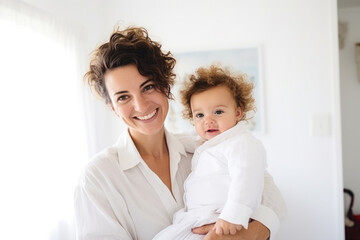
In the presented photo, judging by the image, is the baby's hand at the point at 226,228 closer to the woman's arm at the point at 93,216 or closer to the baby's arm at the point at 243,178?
the baby's arm at the point at 243,178

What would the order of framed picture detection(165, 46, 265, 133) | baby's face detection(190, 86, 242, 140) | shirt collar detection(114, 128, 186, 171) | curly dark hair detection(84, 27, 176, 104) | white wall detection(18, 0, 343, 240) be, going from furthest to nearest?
framed picture detection(165, 46, 265, 133) → white wall detection(18, 0, 343, 240) → baby's face detection(190, 86, 242, 140) → shirt collar detection(114, 128, 186, 171) → curly dark hair detection(84, 27, 176, 104)

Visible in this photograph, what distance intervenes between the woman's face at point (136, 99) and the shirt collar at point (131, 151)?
7 cm

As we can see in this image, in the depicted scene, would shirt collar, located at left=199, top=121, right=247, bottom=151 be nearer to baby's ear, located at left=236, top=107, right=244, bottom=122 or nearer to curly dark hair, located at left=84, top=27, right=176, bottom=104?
baby's ear, located at left=236, top=107, right=244, bottom=122

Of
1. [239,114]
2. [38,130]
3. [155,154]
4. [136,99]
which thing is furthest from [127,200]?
[38,130]

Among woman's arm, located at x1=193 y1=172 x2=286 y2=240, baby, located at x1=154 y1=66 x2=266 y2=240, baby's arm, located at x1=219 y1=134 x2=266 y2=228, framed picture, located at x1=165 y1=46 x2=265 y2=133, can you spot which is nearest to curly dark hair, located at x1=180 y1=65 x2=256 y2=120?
baby, located at x1=154 y1=66 x2=266 y2=240

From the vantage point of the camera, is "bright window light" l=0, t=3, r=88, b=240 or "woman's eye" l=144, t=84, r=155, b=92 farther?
"bright window light" l=0, t=3, r=88, b=240

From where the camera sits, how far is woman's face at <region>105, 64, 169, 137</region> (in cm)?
96

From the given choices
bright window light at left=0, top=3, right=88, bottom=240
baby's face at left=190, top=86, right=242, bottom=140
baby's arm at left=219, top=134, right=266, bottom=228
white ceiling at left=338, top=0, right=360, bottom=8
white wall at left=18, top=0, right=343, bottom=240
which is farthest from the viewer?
white ceiling at left=338, top=0, right=360, bottom=8

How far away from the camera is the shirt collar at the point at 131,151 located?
104 centimetres

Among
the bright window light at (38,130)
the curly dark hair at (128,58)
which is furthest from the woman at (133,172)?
the bright window light at (38,130)

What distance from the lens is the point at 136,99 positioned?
3.23ft

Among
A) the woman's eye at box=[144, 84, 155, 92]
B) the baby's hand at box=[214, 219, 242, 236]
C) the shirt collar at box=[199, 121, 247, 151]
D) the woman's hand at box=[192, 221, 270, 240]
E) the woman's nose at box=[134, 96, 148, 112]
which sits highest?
the woman's eye at box=[144, 84, 155, 92]

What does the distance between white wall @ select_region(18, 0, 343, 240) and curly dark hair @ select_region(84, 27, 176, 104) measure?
1.19 metres

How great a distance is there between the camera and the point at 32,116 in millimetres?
1577
